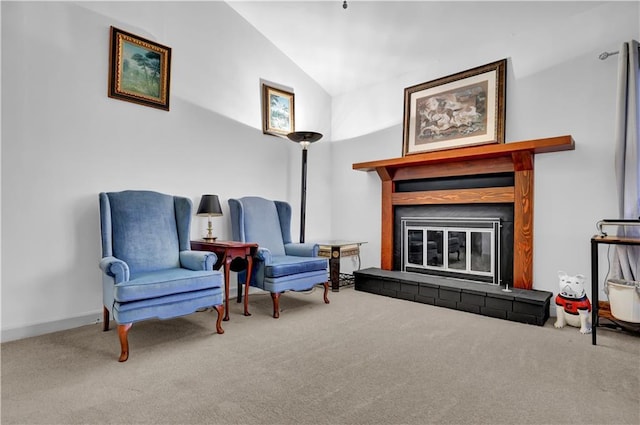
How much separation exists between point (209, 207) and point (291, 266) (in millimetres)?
949

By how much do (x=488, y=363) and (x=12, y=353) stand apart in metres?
2.94

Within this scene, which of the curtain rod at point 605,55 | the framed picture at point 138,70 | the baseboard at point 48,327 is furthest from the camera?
the framed picture at point 138,70

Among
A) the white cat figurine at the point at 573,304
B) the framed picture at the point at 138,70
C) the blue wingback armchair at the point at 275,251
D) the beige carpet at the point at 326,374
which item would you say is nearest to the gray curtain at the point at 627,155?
the white cat figurine at the point at 573,304

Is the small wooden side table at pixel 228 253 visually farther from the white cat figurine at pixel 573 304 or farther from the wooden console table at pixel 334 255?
the white cat figurine at pixel 573 304

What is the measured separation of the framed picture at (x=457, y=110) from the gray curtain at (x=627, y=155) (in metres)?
0.90

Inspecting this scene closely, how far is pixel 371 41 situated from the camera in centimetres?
377

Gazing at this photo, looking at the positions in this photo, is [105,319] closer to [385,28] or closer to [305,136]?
[305,136]

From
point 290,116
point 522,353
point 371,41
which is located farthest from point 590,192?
point 290,116

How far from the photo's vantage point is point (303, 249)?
140 inches

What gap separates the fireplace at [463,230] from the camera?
305 centimetres

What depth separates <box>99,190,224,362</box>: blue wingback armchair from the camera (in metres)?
2.13

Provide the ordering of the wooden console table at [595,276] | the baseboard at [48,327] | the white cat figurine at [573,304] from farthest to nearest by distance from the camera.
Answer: the white cat figurine at [573,304], the baseboard at [48,327], the wooden console table at [595,276]

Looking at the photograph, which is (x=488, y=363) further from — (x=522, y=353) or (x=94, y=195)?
(x=94, y=195)

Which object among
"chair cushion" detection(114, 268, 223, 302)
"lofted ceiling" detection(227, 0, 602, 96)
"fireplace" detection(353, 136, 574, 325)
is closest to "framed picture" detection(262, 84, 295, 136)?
"lofted ceiling" detection(227, 0, 602, 96)
